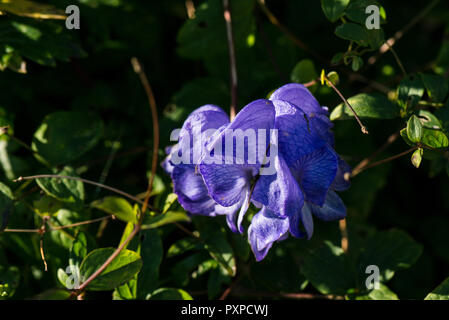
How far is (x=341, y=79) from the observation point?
162 cm

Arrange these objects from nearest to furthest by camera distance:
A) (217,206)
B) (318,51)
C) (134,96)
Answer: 1. (217,206)
2. (134,96)
3. (318,51)

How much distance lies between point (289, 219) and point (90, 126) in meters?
0.71

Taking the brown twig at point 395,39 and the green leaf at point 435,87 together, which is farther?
the brown twig at point 395,39

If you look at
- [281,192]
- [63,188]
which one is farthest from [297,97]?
[63,188]

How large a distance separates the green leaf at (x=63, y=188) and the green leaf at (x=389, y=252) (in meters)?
0.73

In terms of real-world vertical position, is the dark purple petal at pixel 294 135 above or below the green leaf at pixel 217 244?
above

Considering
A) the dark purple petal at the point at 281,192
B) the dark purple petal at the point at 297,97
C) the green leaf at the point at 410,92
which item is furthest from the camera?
the green leaf at the point at 410,92

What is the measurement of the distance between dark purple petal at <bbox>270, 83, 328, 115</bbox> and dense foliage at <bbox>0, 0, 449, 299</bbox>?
0.37ft

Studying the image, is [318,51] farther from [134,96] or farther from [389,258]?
[389,258]

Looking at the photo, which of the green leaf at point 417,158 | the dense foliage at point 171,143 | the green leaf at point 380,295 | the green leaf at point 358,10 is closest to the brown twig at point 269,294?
the dense foliage at point 171,143

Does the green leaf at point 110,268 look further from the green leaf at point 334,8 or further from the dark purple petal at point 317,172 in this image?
the green leaf at point 334,8

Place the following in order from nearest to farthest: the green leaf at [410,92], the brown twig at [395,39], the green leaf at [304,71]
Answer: the green leaf at [410,92] < the green leaf at [304,71] < the brown twig at [395,39]

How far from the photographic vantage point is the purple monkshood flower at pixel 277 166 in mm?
859

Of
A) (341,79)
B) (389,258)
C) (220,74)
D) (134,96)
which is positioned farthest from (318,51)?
(389,258)
